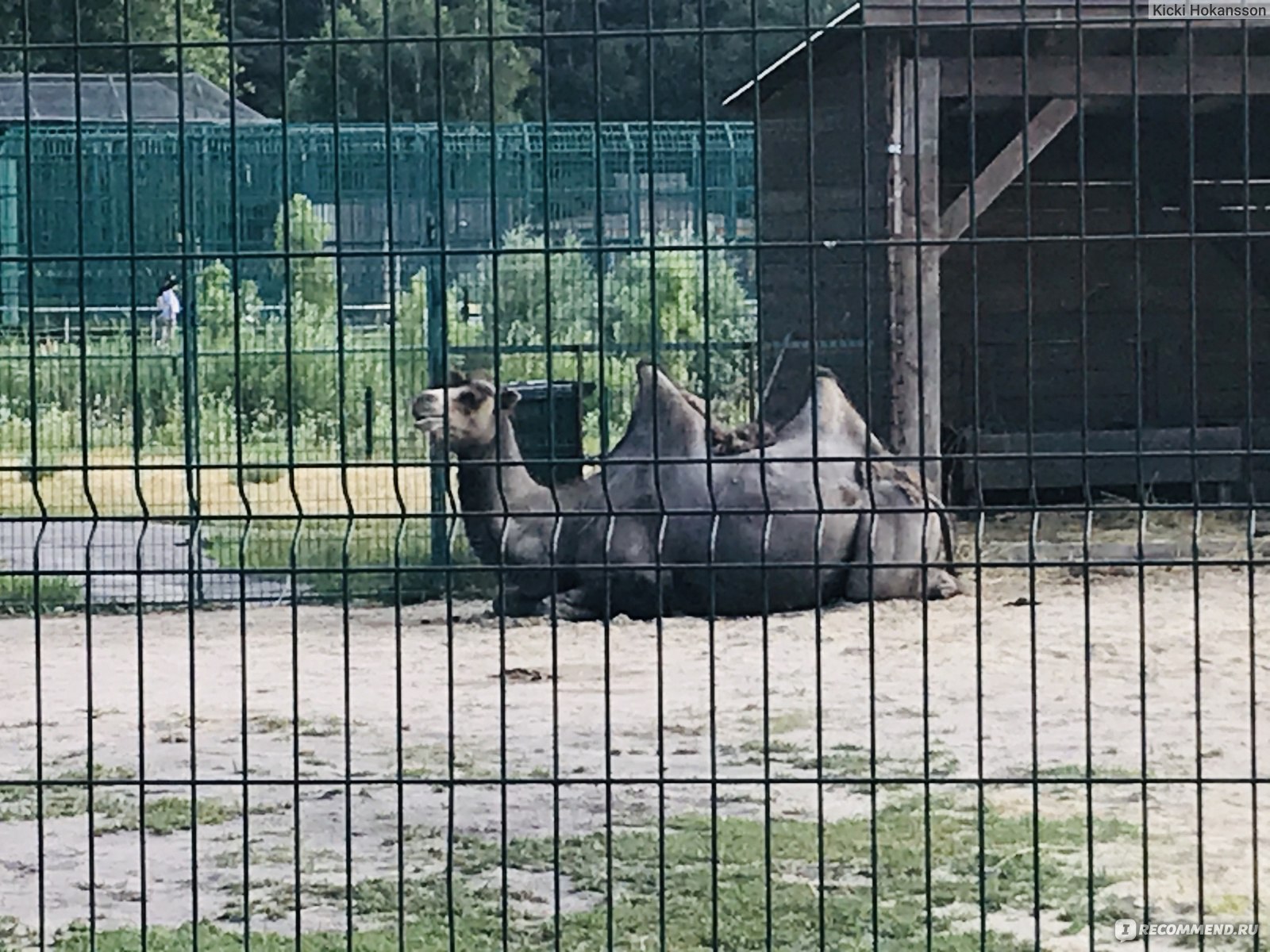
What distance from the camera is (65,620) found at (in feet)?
48.2

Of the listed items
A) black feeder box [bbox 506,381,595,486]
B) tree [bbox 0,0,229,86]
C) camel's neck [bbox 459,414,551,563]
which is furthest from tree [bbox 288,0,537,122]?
camel's neck [bbox 459,414,551,563]

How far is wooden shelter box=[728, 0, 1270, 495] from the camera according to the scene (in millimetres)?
15078

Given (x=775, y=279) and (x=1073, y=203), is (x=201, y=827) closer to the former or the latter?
(x=775, y=279)

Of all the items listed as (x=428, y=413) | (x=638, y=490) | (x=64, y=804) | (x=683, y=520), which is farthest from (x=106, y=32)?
(x=64, y=804)

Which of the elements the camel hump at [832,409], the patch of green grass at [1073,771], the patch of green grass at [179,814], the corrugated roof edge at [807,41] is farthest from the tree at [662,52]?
the patch of green grass at [179,814]

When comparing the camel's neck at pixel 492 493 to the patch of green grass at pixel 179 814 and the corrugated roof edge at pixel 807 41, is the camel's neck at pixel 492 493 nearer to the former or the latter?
the corrugated roof edge at pixel 807 41

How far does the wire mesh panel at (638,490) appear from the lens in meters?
5.39

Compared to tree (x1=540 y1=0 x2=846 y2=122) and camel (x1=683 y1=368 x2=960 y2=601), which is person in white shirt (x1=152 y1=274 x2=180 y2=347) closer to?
tree (x1=540 y1=0 x2=846 y2=122)

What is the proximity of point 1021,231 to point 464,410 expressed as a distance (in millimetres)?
6732

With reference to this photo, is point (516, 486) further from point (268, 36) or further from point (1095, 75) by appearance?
point (268, 36)

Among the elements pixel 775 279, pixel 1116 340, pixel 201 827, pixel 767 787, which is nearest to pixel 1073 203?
pixel 1116 340

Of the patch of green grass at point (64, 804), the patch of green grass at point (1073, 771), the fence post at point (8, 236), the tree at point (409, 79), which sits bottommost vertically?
the patch of green grass at point (64, 804)

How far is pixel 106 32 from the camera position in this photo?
102 ft

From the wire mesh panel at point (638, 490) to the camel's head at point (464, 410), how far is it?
0.18 ft
